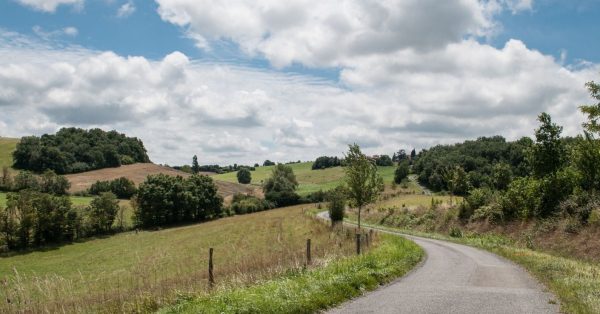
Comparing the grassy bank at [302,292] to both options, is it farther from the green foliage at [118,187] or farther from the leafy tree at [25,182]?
the green foliage at [118,187]

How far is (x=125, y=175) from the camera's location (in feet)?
431

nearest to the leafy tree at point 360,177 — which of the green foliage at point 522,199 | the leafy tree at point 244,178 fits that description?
the green foliage at point 522,199

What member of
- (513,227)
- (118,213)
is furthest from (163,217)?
(513,227)

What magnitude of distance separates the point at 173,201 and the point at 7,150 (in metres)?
82.7

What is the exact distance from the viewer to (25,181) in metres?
108

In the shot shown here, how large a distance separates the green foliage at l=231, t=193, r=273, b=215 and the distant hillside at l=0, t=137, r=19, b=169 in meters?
68.1

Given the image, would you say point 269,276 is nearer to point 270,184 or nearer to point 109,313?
point 109,313

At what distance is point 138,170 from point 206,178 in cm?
4436

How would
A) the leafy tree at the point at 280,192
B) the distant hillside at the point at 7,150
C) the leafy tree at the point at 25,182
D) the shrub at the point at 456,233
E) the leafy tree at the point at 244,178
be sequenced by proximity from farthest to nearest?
the leafy tree at the point at 244,178 → the distant hillside at the point at 7,150 → the leafy tree at the point at 280,192 → the leafy tree at the point at 25,182 → the shrub at the point at 456,233

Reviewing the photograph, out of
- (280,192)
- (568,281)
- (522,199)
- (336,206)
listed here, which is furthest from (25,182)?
(568,281)

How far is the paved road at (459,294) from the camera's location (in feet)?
37.2

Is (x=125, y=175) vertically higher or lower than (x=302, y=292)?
higher

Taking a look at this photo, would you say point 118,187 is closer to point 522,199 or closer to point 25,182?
point 25,182

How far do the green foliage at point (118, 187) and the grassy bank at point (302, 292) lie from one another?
110 m
